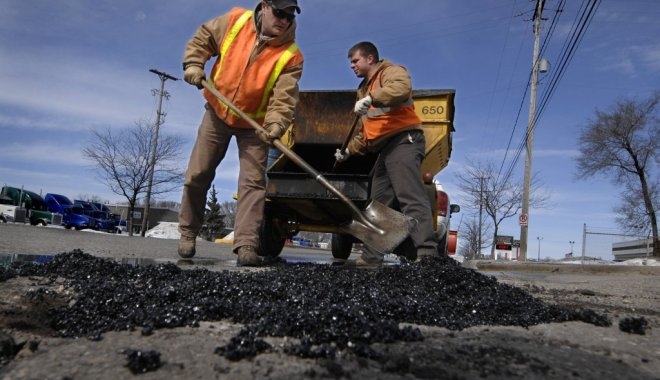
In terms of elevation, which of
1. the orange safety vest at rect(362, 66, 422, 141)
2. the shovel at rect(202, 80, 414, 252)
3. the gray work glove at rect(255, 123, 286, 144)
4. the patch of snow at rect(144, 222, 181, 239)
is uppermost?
the orange safety vest at rect(362, 66, 422, 141)

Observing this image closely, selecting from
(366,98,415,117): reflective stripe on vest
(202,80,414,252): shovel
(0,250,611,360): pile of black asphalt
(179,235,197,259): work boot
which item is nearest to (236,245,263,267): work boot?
(179,235,197,259): work boot

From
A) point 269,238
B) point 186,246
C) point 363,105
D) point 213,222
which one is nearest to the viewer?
point 363,105

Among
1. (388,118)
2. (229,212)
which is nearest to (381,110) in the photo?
(388,118)

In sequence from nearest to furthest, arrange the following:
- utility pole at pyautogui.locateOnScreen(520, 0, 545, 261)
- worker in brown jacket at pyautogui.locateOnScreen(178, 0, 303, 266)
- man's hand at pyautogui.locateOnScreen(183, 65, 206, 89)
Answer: worker in brown jacket at pyautogui.locateOnScreen(178, 0, 303, 266), man's hand at pyautogui.locateOnScreen(183, 65, 206, 89), utility pole at pyautogui.locateOnScreen(520, 0, 545, 261)

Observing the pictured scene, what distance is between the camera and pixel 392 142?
15.8ft

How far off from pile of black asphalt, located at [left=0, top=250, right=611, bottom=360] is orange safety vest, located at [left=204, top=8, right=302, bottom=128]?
1945 mm

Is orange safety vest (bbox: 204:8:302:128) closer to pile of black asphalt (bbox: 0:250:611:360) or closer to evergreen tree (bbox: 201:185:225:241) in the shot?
pile of black asphalt (bbox: 0:250:611:360)

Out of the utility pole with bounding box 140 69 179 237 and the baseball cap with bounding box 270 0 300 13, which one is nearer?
the baseball cap with bounding box 270 0 300 13

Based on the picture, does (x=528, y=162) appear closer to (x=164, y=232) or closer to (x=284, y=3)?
(x=284, y=3)

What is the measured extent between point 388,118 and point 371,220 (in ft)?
3.32

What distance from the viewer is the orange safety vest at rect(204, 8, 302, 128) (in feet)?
14.1

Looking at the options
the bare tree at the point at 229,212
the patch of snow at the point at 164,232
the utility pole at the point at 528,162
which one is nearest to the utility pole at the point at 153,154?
the patch of snow at the point at 164,232

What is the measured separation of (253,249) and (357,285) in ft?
6.30

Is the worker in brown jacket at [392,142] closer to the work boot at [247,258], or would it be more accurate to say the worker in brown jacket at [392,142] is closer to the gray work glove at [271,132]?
the gray work glove at [271,132]
